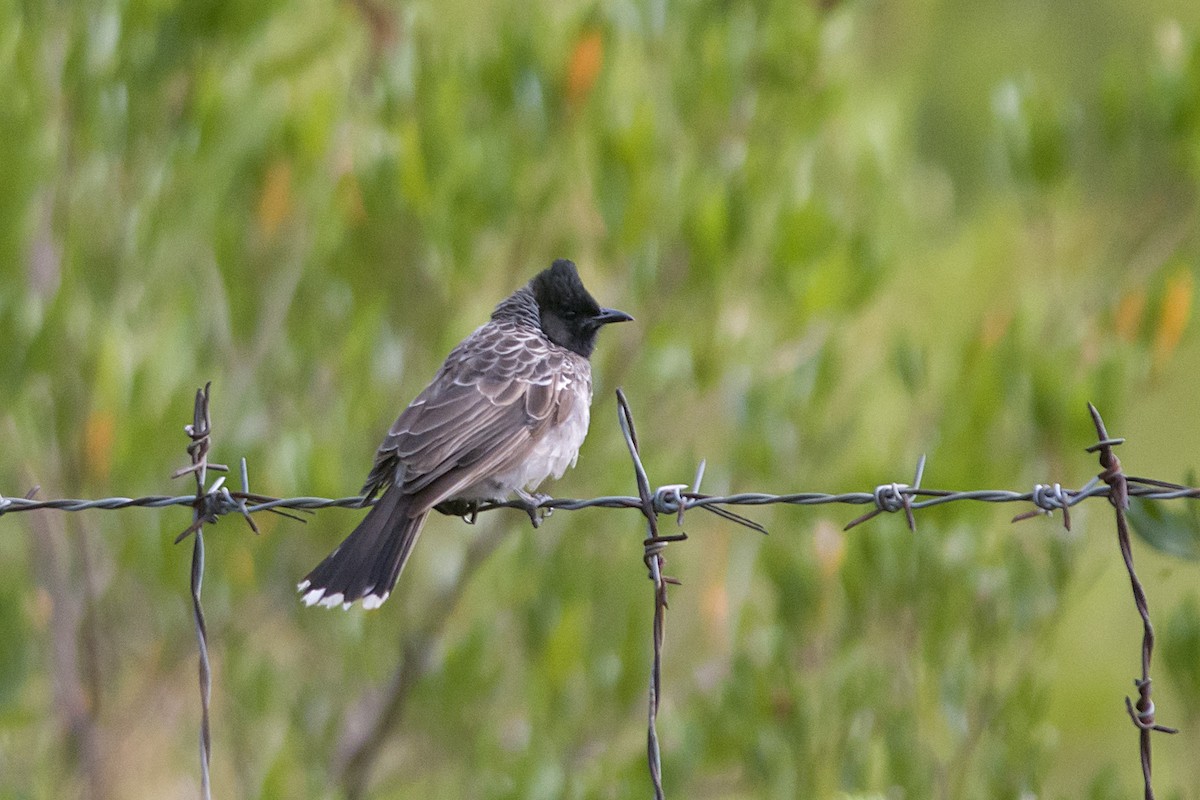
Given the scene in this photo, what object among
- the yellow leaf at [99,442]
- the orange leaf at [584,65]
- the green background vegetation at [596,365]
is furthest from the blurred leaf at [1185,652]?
the yellow leaf at [99,442]

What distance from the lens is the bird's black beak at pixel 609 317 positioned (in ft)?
17.1

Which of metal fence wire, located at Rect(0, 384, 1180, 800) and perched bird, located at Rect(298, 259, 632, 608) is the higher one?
perched bird, located at Rect(298, 259, 632, 608)

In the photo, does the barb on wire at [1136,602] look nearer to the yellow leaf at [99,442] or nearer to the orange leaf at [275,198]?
the yellow leaf at [99,442]

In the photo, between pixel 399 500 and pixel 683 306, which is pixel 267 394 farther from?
pixel 399 500

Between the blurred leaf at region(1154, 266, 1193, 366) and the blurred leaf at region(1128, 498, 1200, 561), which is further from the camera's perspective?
the blurred leaf at region(1154, 266, 1193, 366)

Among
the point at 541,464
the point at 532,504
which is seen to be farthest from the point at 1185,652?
the point at 532,504

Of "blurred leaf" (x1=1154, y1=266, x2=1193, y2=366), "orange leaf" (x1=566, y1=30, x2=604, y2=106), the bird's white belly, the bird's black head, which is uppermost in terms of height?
"orange leaf" (x1=566, y1=30, x2=604, y2=106)

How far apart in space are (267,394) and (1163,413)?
926 centimetres

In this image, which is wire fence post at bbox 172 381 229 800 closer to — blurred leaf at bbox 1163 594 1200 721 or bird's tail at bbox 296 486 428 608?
bird's tail at bbox 296 486 428 608

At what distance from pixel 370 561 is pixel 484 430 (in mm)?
614

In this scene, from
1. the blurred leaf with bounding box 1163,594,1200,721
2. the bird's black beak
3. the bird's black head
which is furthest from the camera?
the bird's black head

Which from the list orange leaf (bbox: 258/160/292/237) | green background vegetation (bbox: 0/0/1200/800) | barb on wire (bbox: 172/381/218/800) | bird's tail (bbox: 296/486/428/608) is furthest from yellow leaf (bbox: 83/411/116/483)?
barb on wire (bbox: 172/381/218/800)

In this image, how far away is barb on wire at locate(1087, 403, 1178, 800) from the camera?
2750mm

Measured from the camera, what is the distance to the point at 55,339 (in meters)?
5.42
